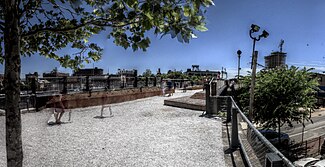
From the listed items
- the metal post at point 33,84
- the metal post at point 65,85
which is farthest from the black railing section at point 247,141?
the metal post at point 33,84

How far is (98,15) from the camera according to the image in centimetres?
356

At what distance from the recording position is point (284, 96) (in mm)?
18828

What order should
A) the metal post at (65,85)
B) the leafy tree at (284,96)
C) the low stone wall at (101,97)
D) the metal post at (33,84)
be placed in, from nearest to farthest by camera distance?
the metal post at (33,84) → the low stone wall at (101,97) → the metal post at (65,85) → the leafy tree at (284,96)

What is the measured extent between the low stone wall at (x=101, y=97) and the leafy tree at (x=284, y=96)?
347 inches

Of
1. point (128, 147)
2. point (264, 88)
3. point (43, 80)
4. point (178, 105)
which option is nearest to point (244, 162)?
point (128, 147)

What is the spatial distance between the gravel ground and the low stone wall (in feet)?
10.4

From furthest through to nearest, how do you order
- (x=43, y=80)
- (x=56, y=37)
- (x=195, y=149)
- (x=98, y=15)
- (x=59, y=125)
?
(x=43, y=80)
(x=59, y=125)
(x=195, y=149)
(x=56, y=37)
(x=98, y=15)

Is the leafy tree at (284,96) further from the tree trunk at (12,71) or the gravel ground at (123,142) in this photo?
the tree trunk at (12,71)

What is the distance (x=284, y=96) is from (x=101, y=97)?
13.0 m

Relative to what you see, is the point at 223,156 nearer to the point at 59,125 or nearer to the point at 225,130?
the point at 225,130

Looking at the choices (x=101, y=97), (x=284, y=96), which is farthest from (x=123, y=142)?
(x=284, y=96)

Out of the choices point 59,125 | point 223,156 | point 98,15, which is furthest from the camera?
point 59,125

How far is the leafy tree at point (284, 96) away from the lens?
61.1 ft

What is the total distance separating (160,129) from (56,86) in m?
9.78
